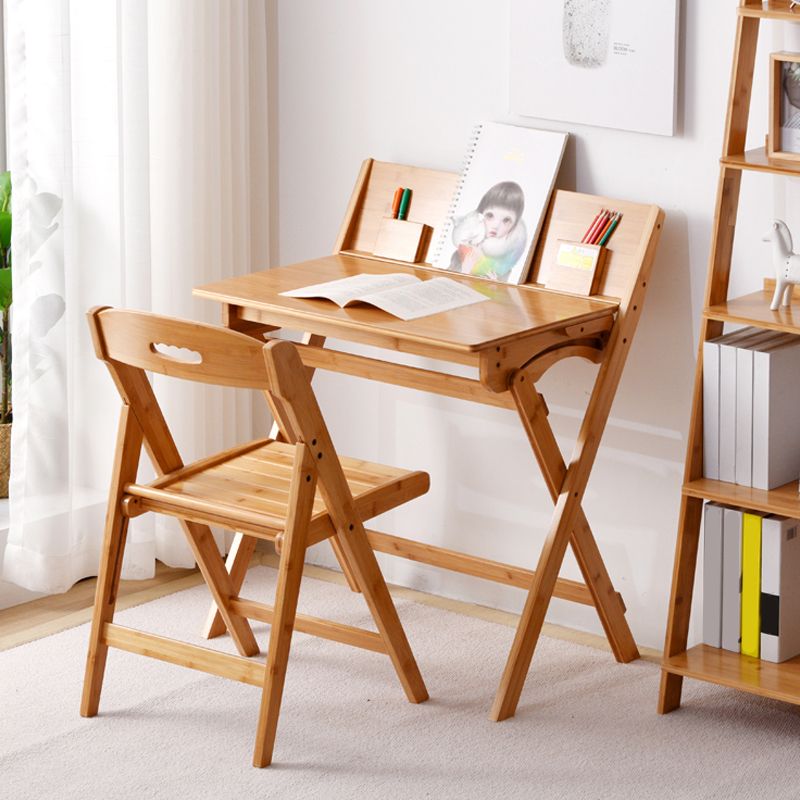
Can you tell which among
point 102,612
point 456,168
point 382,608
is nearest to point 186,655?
point 102,612

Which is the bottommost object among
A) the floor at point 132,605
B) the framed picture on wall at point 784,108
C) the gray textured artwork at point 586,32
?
the floor at point 132,605

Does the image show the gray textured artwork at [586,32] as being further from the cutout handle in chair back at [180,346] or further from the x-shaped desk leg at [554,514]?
the cutout handle in chair back at [180,346]

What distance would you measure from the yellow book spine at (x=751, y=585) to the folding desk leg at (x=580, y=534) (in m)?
0.30

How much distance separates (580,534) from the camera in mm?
2955

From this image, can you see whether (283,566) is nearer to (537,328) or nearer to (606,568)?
(537,328)

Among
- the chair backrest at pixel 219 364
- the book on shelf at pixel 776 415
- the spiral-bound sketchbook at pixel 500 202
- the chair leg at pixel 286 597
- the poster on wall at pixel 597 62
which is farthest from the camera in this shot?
the spiral-bound sketchbook at pixel 500 202

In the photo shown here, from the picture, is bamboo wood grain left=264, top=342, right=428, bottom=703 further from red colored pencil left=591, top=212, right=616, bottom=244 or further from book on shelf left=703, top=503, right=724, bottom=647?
red colored pencil left=591, top=212, right=616, bottom=244

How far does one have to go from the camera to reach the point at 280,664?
102 inches

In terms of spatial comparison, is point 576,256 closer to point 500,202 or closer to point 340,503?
point 500,202

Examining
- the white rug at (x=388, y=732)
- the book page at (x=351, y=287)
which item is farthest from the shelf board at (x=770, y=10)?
the white rug at (x=388, y=732)

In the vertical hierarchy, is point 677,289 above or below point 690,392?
above

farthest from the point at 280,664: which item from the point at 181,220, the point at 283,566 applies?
the point at 181,220

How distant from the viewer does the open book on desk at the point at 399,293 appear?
2.76m

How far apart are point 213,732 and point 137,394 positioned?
62 centimetres
